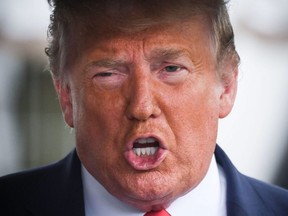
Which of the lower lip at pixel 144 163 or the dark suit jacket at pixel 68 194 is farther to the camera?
the dark suit jacket at pixel 68 194

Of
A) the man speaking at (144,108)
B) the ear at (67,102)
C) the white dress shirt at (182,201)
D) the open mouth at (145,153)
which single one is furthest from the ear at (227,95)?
the ear at (67,102)

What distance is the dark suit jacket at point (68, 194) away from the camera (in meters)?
2.01

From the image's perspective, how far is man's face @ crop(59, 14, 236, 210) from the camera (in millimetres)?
1792

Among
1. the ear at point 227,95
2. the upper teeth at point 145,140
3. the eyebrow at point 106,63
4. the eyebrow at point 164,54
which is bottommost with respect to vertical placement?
the upper teeth at point 145,140

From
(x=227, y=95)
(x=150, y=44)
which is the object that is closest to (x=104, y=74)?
(x=150, y=44)

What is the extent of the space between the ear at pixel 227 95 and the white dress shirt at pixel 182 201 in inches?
6.8

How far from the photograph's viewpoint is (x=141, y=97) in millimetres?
1753

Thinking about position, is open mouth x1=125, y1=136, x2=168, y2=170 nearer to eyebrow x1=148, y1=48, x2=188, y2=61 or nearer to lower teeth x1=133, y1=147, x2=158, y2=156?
lower teeth x1=133, y1=147, x2=158, y2=156

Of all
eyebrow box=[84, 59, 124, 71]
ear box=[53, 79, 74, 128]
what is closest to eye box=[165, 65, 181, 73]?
eyebrow box=[84, 59, 124, 71]

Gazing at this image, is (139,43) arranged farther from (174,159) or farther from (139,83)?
(174,159)

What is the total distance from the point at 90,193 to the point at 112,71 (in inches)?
16.3

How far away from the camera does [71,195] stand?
2.02 meters

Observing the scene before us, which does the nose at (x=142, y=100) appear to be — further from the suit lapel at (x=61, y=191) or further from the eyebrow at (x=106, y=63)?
the suit lapel at (x=61, y=191)

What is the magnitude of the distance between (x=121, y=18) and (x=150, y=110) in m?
0.29
